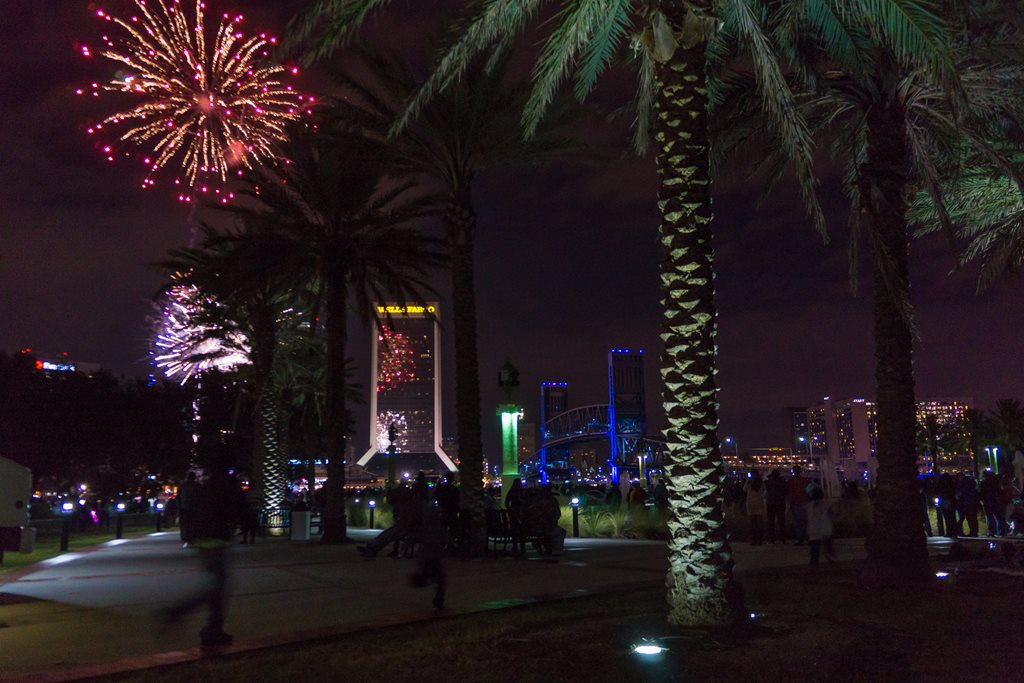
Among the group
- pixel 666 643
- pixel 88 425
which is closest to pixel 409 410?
pixel 88 425

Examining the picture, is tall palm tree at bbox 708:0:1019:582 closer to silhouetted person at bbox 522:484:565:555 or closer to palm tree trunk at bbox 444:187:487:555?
silhouetted person at bbox 522:484:565:555

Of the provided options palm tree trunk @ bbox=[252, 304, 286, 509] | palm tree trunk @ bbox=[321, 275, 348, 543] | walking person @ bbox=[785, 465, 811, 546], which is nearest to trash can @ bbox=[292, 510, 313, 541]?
palm tree trunk @ bbox=[321, 275, 348, 543]

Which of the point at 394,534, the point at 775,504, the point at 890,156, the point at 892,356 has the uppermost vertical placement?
the point at 890,156

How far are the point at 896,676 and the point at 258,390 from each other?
23.6 metres

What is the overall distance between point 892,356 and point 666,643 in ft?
20.3

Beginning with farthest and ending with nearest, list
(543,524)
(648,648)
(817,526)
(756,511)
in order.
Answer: (756,511)
(543,524)
(817,526)
(648,648)

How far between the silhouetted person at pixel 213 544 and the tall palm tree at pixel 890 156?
25.7 feet

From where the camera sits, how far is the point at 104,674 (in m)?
6.46

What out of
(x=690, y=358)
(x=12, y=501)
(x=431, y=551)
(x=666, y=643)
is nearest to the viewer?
(x=666, y=643)

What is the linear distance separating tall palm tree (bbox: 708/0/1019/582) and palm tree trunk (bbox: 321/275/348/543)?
14.0 m

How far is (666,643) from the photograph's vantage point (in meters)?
7.07

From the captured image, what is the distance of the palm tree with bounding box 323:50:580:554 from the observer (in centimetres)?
1644

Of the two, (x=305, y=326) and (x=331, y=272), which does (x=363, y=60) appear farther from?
(x=305, y=326)

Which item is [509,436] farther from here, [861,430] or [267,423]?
[861,430]
